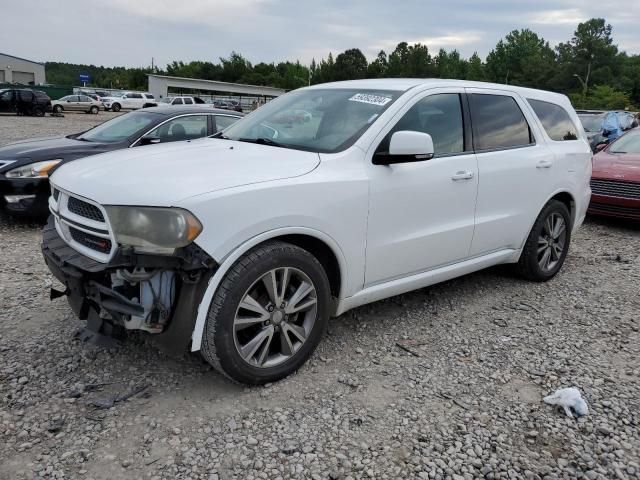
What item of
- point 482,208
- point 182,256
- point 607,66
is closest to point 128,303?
point 182,256

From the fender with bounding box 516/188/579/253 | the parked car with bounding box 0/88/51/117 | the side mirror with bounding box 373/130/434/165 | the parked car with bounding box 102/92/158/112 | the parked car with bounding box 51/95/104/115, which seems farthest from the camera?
the parked car with bounding box 102/92/158/112

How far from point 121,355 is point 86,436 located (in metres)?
0.81

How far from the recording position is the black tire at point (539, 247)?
4.73 metres

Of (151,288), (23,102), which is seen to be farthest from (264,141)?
(23,102)

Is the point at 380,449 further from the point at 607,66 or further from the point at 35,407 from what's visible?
the point at 607,66

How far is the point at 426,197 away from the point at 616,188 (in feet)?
17.4

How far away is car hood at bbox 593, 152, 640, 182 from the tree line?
56008mm

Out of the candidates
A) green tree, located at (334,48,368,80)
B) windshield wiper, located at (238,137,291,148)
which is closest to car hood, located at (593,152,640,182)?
windshield wiper, located at (238,137,291,148)

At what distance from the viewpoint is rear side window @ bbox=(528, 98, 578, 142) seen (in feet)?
15.8

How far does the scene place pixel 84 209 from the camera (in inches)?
115

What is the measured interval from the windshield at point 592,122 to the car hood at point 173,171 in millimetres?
12583

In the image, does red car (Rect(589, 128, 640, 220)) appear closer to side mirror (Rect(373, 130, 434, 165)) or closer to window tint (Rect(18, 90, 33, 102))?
side mirror (Rect(373, 130, 434, 165))

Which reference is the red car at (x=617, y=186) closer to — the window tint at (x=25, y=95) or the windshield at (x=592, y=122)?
the windshield at (x=592, y=122)

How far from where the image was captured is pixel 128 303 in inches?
105
